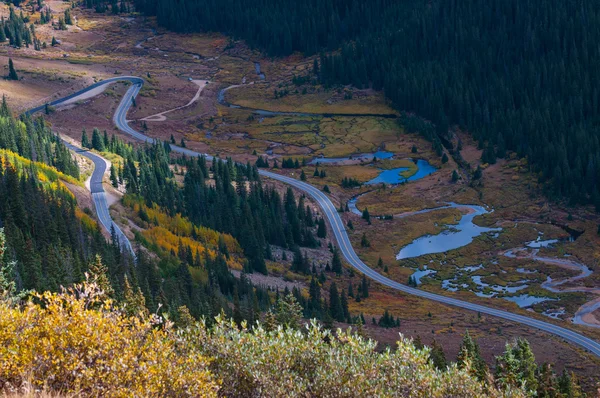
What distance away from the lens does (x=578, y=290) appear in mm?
132625

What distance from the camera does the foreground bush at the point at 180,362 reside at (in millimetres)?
36562

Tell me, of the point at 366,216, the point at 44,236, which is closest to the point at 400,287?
the point at 366,216

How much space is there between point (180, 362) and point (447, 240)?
417 feet

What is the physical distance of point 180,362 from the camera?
41.0 meters

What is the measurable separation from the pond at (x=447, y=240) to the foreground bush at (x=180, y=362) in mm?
109272

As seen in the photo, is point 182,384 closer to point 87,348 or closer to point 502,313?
point 87,348

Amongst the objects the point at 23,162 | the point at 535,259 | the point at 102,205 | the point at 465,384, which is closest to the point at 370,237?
the point at 535,259

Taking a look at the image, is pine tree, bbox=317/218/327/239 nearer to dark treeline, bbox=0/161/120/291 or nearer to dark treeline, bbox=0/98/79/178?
dark treeline, bbox=0/98/79/178

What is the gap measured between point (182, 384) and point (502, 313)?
3658 inches

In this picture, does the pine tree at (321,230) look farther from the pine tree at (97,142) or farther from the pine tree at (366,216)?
the pine tree at (97,142)

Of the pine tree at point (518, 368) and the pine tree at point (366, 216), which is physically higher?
the pine tree at point (518, 368)

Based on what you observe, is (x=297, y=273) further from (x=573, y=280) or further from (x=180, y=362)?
(x=180, y=362)

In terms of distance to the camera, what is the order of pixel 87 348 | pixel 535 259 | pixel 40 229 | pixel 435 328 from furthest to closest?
pixel 535 259, pixel 435 328, pixel 40 229, pixel 87 348

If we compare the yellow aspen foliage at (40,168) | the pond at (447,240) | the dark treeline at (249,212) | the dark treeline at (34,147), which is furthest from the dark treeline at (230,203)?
the pond at (447,240)
